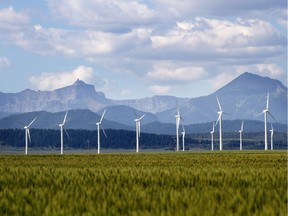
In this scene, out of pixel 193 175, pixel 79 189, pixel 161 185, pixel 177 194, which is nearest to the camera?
pixel 177 194

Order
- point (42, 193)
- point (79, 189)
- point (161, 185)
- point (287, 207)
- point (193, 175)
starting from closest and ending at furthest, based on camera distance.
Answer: point (287, 207)
point (42, 193)
point (79, 189)
point (161, 185)
point (193, 175)

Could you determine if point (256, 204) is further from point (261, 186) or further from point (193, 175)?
point (193, 175)

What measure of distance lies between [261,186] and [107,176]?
10.8 metres

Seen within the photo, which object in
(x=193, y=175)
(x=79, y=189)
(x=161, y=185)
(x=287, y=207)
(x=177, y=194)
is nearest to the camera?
(x=287, y=207)

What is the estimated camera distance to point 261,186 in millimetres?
30750

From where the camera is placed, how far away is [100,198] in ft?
86.6

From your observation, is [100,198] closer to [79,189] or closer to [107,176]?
[79,189]

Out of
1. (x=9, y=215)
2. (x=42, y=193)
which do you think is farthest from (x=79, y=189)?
(x=9, y=215)

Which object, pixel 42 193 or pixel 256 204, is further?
pixel 42 193

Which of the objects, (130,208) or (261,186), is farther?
(261,186)

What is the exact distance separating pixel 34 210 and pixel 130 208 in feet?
10.6

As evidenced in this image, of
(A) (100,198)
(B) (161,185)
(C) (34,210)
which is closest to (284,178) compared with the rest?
(B) (161,185)

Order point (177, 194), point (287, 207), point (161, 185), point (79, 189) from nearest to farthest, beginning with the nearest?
point (287, 207)
point (177, 194)
point (79, 189)
point (161, 185)

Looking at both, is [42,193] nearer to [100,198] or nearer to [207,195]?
[100,198]
